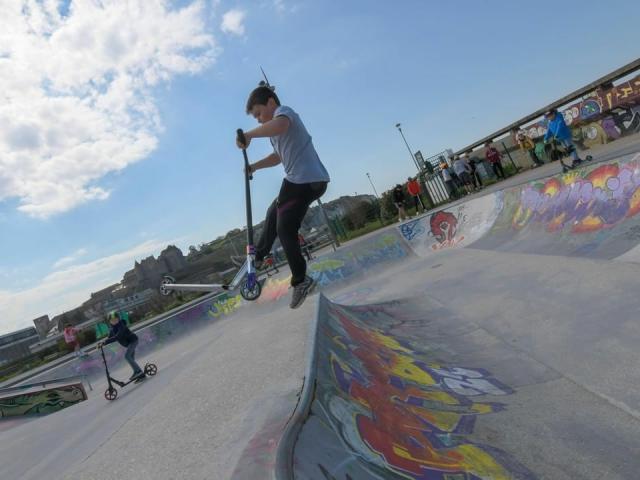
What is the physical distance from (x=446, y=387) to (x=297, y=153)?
8.21ft

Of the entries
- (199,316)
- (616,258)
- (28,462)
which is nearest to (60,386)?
(199,316)

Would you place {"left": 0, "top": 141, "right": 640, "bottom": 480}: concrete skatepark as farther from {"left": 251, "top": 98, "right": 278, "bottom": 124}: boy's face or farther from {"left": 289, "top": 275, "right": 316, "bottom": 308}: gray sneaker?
{"left": 251, "top": 98, "right": 278, "bottom": 124}: boy's face

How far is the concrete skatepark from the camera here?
222 cm

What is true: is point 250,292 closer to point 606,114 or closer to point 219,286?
point 219,286

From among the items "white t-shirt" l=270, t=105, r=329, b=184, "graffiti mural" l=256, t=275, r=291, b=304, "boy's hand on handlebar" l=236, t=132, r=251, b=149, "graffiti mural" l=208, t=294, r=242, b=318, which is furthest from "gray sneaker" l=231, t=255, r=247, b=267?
"graffiti mural" l=208, t=294, r=242, b=318

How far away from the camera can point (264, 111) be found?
14.8 ft

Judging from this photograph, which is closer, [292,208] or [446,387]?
[446,387]

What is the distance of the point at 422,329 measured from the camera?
18.7 ft

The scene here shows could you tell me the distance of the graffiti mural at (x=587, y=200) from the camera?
6613 millimetres

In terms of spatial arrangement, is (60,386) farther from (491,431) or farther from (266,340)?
(491,431)

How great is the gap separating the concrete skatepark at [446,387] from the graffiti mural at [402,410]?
1 cm

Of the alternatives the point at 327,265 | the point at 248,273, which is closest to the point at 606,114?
the point at 327,265

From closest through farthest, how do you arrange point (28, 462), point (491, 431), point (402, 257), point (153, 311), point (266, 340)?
1. point (491, 431)
2. point (266, 340)
3. point (28, 462)
4. point (402, 257)
5. point (153, 311)

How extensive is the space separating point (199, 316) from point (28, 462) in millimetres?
11845
